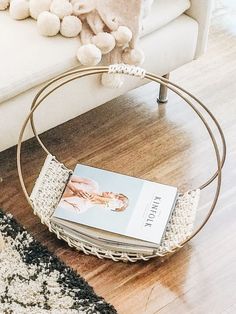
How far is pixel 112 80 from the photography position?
175 cm

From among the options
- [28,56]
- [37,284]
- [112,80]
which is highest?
[28,56]

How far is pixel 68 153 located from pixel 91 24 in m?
0.44

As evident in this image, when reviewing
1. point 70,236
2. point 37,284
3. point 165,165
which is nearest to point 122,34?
point 165,165

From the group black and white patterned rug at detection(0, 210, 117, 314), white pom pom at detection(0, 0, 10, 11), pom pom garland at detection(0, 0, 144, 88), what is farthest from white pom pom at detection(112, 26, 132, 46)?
black and white patterned rug at detection(0, 210, 117, 314)

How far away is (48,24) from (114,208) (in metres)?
0.53

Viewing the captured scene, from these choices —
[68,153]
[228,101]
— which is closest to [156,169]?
[68,153]

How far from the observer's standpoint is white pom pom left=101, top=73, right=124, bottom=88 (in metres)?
1.74

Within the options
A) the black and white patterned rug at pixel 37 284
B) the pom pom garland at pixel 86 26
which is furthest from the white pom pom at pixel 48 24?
the black and white patterned rug at pixel 37 284

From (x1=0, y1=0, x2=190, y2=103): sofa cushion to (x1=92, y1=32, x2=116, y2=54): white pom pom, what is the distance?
2.3 inches

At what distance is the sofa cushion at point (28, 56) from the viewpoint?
1.58 metres

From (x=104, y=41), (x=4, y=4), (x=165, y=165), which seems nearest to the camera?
(x=104, y=41)

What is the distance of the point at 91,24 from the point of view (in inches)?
66.4

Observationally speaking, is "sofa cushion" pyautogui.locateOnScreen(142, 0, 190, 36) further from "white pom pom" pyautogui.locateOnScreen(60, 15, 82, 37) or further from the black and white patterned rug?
the black and white patterned rug

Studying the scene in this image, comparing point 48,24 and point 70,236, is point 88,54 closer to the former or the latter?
point 48,24
